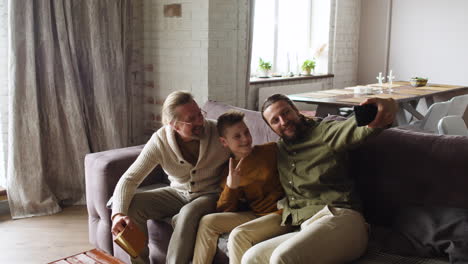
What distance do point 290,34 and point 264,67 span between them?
891 millimetres

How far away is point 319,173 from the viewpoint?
2.04 m

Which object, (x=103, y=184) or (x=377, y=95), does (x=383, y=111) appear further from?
(x=377, y=95)

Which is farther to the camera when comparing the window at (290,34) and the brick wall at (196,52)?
the window at (290,34)

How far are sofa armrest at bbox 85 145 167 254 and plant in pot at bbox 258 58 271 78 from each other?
9.45 feet

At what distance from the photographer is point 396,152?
213 centimetres

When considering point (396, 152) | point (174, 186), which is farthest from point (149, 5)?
point (396, 152)

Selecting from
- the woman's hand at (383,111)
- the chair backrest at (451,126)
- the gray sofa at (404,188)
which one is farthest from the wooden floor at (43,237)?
the chair backrest at (451,126)

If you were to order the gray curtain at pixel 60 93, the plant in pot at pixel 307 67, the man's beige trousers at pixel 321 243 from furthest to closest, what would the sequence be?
1. the plant in pot at pixel 307 67
2. the gray curtain at pixel 60 93
3. the man's beige trousers at pixel 321 243

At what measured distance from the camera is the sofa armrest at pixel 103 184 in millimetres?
2695

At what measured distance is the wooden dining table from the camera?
406cm

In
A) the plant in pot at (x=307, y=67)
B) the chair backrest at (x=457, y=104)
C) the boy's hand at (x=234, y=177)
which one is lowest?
the boy's hand at (x=234, y=177)

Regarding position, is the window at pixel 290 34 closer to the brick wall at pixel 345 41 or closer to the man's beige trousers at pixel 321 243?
the brick wall at pixel 345 41

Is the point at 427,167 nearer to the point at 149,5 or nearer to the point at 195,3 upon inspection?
the point at 195,3

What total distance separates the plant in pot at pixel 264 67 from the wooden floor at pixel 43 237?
2.66 metres
